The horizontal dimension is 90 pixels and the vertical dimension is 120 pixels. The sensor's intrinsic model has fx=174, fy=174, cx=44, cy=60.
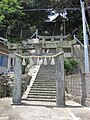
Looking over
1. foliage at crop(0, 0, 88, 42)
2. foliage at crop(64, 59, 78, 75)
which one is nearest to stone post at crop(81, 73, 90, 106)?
foliage at crop(64, 59, 78, 75)

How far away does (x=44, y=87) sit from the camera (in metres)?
13.5

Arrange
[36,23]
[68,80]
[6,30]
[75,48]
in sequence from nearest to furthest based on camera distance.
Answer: [68,80], [75,48], [6,30], [36,23]

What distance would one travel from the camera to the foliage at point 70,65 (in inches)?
625

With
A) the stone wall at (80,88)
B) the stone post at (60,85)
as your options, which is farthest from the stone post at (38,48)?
the stone post at (60,85)

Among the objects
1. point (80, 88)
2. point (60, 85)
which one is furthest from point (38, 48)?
point (80, 88)

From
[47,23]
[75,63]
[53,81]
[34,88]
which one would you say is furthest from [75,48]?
[47,23]

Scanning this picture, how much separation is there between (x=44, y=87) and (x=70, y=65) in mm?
3867

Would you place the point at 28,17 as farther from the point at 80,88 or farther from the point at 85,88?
the point at 85,88

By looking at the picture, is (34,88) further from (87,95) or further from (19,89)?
(87,95)

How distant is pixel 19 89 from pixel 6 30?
42.1ft

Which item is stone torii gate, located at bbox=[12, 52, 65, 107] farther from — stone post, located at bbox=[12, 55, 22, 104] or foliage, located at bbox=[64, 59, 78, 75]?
foliage, located at bbox=[64, 59, 78, 75]

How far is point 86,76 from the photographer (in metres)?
10.0

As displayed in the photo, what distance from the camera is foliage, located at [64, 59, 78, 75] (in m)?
15.9

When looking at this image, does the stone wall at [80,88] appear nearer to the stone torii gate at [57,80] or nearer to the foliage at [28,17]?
the stone torii gate at [57,80]
